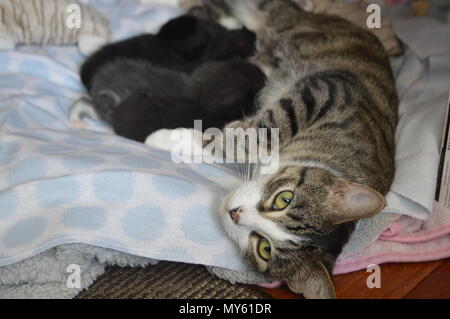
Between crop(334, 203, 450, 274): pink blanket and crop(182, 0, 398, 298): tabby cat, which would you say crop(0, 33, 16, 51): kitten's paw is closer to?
crop(182, 0, 398, 298): tabby cat

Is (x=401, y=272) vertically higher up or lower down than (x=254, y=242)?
lower down

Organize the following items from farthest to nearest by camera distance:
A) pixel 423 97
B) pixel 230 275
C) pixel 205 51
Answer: pixel 205 51 < pixel 423 97 < pixel 230 275

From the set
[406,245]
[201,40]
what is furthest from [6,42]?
[406,245]

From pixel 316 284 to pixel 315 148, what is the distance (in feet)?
1.51

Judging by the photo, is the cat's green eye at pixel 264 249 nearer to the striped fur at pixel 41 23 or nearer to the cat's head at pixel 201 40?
the cat's head at pixel 201 40

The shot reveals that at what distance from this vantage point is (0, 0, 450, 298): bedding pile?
1473mm

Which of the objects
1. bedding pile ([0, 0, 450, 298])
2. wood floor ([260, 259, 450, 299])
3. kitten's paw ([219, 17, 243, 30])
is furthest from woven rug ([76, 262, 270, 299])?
kitten's paw ([219, 17, 243, 30])

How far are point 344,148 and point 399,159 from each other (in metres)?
0.29

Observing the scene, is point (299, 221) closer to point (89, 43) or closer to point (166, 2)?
point (89, 43)

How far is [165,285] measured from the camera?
1513 mm

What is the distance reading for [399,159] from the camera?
1.80m

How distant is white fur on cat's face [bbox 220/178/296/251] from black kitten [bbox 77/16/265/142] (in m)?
0.48
